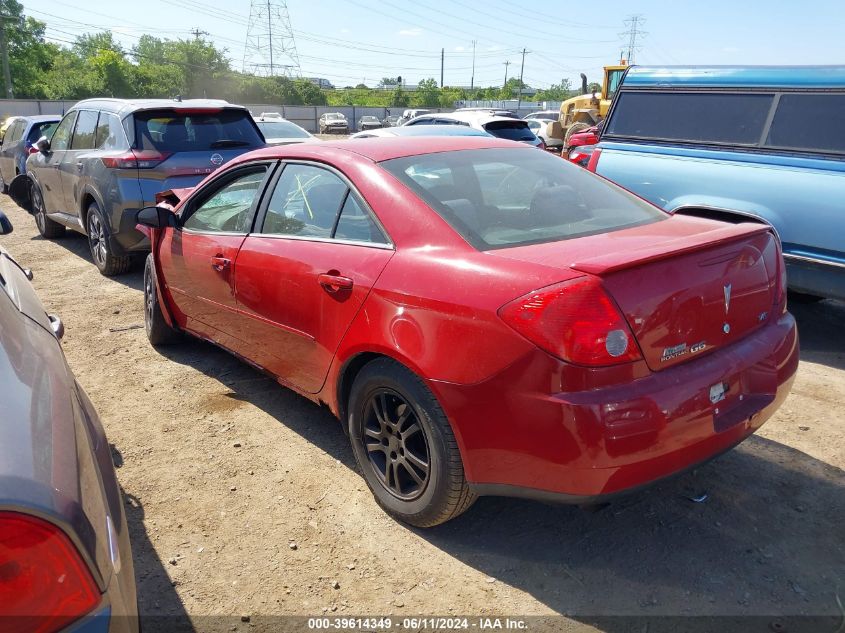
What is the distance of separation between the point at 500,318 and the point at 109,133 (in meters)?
6.25

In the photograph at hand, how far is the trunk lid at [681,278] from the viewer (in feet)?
7.42

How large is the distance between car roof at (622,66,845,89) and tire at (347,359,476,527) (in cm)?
425

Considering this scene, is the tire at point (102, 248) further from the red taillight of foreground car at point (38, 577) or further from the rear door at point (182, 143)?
the red taillight of foreground car at point (38, 577)

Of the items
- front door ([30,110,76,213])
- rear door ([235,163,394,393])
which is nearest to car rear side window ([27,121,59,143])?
front door ([30,110,76,213])

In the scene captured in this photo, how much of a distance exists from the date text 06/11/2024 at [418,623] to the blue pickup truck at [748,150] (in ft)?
8.04

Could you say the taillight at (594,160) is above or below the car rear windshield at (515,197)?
below

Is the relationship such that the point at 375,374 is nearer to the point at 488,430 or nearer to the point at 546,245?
the point at 488,430

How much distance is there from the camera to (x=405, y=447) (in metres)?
2.80

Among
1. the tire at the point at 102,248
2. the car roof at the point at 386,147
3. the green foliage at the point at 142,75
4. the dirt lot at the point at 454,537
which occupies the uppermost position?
the car roof at the point at 386,147

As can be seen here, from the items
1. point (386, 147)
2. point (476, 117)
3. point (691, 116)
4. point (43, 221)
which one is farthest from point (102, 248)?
point (476, 117)

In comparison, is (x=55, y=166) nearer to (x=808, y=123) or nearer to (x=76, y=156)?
(x=76, y=156)

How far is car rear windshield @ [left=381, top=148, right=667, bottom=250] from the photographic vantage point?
2.77 m

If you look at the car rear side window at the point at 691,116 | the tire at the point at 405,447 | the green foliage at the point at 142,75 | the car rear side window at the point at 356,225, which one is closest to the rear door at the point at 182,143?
the car rear side window at the point at 691,116

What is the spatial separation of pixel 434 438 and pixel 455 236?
80 centimetres
